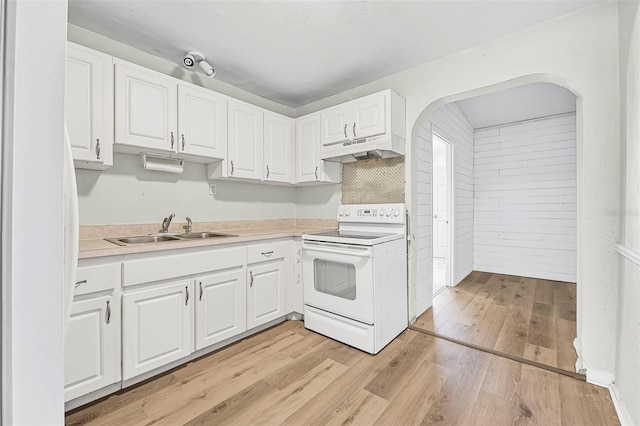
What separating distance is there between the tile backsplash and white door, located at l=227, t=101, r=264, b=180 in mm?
963

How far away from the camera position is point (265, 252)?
251 centimetres

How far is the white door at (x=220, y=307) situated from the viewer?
2047mm

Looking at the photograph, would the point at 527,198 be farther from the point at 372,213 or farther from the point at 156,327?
the point at 156,327

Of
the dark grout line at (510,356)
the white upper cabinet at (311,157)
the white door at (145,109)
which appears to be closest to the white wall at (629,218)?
the dark grout line at (510,356)

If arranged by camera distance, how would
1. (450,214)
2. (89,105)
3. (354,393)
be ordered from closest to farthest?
(354,393), (89,105), (450,214)

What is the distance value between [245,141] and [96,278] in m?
1.64

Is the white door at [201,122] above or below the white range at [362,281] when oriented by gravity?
above

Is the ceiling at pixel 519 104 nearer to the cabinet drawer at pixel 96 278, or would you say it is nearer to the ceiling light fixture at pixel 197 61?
the ceiling light fixture at pixel 197 61

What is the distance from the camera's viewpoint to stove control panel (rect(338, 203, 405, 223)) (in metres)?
2.61

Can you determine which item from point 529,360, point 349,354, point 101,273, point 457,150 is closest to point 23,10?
point 101,273

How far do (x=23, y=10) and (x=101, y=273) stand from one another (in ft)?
5.05

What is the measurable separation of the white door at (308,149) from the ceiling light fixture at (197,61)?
105 centimetres

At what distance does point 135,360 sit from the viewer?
1729mm

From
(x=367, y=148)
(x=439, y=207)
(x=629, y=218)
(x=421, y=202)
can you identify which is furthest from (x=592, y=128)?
(x=439, y=207)
